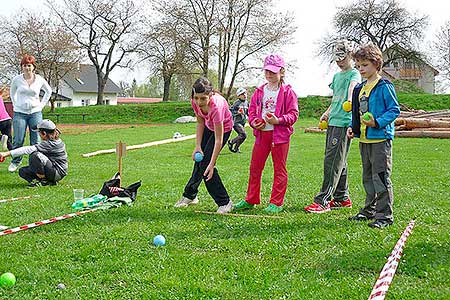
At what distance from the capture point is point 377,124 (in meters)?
5.25

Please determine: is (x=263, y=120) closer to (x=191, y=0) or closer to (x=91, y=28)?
(x=191, y=0)

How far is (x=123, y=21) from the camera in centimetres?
5288

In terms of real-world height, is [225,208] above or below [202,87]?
below

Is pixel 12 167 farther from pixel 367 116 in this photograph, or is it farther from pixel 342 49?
pixel 367 116

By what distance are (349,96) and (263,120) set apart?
39.0 inches

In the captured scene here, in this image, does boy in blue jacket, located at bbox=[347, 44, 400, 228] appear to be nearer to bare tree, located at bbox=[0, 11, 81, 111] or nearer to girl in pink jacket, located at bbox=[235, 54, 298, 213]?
girl in pink jacket, located at bbox=[235, 54, 298, 213]

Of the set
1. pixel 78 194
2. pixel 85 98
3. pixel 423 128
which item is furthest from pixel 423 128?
pixel 85 98

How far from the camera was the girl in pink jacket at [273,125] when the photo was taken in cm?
617

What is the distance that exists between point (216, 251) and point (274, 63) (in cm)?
248

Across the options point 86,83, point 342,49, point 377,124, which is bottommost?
point 377,124

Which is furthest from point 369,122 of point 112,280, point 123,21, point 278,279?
point 123,21

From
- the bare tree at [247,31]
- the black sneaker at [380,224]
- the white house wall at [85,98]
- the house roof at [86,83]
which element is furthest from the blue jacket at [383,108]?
the white house wall at [85,98]

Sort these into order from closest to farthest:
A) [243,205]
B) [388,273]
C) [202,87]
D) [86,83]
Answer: [388,273] → [202,87] → [243,205] → [86,83]

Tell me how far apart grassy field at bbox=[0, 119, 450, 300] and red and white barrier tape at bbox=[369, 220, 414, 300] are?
0.06 metres
